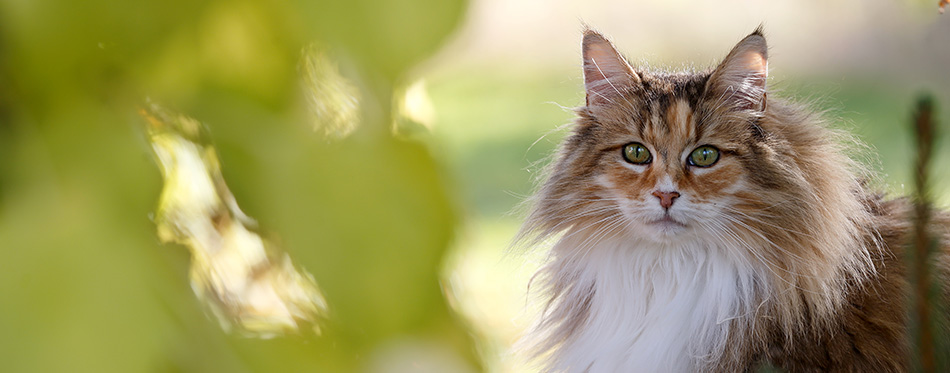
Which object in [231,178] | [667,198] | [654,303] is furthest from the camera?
[654,303]

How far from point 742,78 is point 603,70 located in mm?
210

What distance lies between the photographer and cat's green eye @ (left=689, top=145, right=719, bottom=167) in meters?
1.22

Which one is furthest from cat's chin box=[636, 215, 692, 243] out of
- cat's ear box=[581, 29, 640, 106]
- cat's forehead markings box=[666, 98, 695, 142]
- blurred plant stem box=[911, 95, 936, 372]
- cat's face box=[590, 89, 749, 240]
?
blurred plant stem box=[911, 95, 936, 372]

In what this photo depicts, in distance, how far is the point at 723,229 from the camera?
122 cm

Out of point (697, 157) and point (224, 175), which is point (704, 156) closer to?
point (697, 157)

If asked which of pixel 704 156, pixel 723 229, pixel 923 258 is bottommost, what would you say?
pixel 923 258

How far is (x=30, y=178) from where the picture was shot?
0.28m

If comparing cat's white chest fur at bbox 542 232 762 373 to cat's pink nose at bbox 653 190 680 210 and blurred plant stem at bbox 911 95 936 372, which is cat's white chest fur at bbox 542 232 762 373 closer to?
cat's pink nose at bbox 653 190 680 210

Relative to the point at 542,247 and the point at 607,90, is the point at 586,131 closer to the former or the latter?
the point at 607,90

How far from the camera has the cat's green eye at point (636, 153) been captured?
1272 mm

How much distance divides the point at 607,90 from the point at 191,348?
3.71 ft

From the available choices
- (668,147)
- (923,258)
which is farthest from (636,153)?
(923,258)

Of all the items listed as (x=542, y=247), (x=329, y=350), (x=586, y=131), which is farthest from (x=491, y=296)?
(x=329, y=350)

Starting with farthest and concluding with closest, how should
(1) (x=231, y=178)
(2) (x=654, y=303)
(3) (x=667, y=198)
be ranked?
(2) (x=654, y=303) → (3) (x=667, y=198) → (1) (x=231, y=178)
